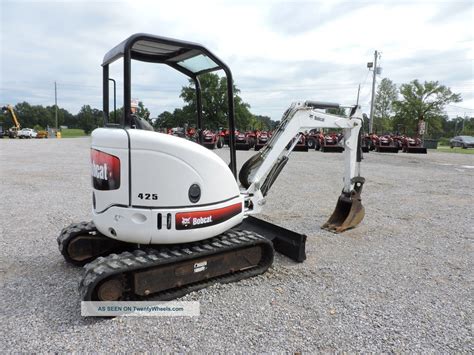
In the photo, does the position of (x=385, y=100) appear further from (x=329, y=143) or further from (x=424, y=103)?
(x=329, y=143)

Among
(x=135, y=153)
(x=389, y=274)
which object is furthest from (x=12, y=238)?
(x=389, y=274)

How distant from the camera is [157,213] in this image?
3281 mm

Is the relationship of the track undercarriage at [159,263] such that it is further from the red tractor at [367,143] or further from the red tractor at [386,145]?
the red tractor at [386,145]

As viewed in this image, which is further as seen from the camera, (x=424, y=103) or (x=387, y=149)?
(x=424, y=103)

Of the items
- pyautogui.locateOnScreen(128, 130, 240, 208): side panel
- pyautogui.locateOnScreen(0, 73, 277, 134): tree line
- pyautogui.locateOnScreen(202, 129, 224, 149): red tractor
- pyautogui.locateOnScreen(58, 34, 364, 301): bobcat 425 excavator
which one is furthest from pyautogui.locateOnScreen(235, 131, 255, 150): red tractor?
pyautogui.locateOnScreen(128, 130, 240, 208): side panel

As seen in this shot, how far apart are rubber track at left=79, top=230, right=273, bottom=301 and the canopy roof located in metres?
1.92

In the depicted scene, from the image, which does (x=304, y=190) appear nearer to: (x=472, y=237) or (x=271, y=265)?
(x=472, y=237)

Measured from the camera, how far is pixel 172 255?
336 cm

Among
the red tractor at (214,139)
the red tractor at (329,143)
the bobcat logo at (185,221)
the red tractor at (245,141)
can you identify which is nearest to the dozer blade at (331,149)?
the red tractor at (329,143)

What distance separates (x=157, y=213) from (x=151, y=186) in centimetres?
26

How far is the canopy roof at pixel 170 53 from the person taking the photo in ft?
11.0

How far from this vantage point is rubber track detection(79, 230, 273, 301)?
3.00 m

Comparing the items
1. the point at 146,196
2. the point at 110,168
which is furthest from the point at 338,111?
the point at 110,168

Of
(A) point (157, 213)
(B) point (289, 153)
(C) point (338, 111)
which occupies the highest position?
(C) point (338, 111)
